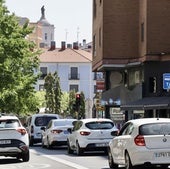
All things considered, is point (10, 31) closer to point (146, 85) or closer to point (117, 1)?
point (117, 1)

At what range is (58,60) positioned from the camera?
113750 mm

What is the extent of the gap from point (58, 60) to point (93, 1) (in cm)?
5890

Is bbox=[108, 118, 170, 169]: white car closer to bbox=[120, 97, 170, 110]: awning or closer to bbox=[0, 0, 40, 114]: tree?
bbox=[120, 97, 170, 110]: awning

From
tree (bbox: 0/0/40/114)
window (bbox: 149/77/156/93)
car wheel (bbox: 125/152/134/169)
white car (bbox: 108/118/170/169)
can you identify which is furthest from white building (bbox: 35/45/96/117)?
white car (bbox: 108/118/170/169)

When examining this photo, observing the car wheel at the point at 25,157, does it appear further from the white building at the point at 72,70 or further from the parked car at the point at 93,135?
the white building at the point at 72,70

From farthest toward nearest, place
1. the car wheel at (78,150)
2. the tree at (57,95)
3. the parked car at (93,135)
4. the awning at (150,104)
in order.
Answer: the tree at (57,95) → the awning at (150,104) → the car wheel at (78,150) → the parked car at (93,135)

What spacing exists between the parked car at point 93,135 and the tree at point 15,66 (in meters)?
22.6

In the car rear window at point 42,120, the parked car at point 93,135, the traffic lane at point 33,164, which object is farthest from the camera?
the car rear window at point 42,120

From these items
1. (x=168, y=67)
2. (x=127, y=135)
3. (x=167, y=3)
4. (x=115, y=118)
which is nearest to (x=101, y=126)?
(x=127, y=135)

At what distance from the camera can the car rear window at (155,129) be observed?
17703 mm

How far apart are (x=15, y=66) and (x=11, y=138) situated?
30606 mm

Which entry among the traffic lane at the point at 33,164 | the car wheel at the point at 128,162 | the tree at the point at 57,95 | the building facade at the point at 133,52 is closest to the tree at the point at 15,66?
the building facade at the point at 133,52

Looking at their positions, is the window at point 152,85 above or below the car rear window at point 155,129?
above

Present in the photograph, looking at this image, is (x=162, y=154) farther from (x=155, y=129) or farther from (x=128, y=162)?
(x=128, y=162)
